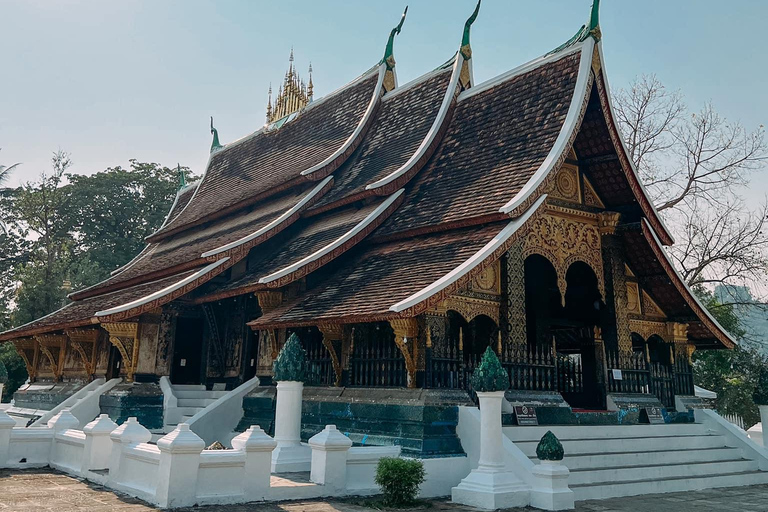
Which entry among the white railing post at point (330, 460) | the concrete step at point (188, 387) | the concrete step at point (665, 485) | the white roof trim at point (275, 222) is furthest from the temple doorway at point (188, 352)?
the concrete step at point (665, 485)

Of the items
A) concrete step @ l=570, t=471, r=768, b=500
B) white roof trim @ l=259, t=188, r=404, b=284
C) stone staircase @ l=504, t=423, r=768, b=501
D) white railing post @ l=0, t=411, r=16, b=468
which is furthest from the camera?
white roof trim @ l=259, t=188, r=404, b=284

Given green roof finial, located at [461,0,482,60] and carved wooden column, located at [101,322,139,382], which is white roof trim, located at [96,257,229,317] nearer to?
carved wooden column, located at [101,322,139,382]

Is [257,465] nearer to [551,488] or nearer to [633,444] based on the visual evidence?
[551,488]

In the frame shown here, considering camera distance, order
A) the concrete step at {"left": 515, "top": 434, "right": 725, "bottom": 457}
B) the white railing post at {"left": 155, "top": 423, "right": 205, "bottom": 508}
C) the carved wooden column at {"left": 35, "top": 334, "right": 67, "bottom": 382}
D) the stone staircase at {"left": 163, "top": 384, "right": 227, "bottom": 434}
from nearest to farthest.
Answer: the white railing post at {"left": 155, "top": 423, "right": 205, "bottom": 508} → the concrete step at {"left": 515, "top": 434, "right": 725, "bottom": 457} → the stone staircase at {"left": 163, "top": 384, "right": 227, "bottom": 434} → the carved wooden column at {"left": 35, "top": 334, "right": 67, "bottom": 382}

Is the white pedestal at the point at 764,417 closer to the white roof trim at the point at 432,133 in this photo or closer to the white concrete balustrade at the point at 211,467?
the white concrete balustrade at the point at 211,467

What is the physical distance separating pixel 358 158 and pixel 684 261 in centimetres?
1189

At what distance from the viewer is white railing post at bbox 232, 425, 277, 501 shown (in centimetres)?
672

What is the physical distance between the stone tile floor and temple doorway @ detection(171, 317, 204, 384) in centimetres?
401

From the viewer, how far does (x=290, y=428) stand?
8.49 metres

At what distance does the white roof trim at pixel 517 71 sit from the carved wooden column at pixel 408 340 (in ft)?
17.1

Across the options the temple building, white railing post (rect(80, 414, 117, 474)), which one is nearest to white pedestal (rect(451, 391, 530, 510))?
the temple building

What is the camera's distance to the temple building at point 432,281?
28.4ft

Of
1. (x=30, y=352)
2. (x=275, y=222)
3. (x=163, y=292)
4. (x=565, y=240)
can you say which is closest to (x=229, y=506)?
(x=163, y=292)

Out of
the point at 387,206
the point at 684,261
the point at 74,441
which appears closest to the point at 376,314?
the point at 387,206
